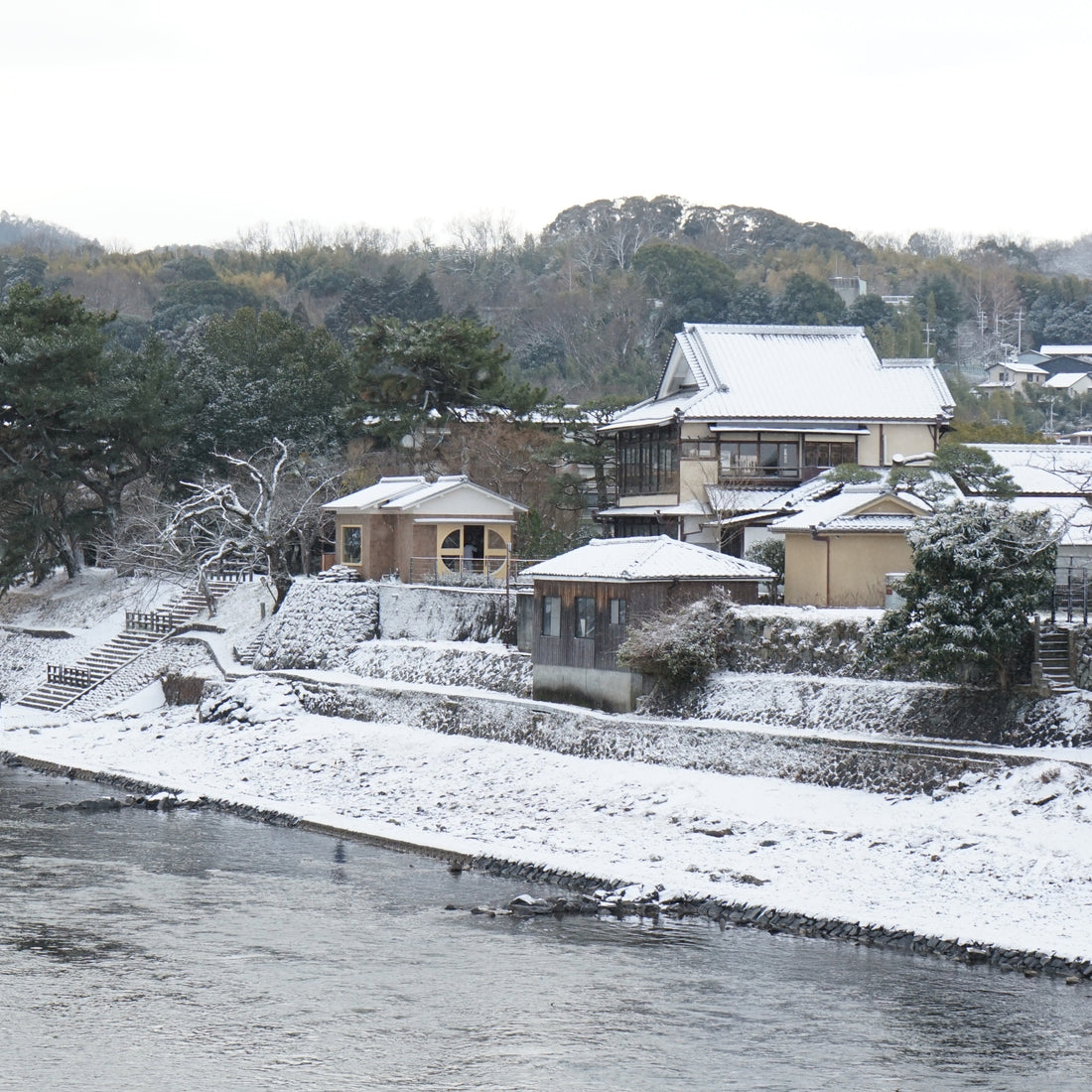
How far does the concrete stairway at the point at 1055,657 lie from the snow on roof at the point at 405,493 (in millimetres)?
20523

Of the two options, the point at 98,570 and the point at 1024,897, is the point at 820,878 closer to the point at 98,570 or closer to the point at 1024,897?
the point at 1024,897

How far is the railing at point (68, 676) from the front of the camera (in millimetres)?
43625

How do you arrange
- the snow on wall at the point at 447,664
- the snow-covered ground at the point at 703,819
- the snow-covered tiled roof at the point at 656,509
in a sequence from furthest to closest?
the snow-covered tiled roof at the point at 656,509 → the snow on wall at the point at 447,664 → the snow-covered ground at the point at 703,819

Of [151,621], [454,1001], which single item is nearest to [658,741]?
[454,1001]

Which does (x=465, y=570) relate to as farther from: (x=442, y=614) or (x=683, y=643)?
(x=683, y=643)

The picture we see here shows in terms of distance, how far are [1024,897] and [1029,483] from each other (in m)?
17.9

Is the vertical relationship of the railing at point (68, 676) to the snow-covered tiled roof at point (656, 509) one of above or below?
below

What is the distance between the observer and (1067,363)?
91.4 metres

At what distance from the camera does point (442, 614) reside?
38.7 metres

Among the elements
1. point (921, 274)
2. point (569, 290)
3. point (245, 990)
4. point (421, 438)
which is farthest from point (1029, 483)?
point (921, 274)

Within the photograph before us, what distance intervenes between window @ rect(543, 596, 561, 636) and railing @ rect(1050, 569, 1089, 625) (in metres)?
10.1

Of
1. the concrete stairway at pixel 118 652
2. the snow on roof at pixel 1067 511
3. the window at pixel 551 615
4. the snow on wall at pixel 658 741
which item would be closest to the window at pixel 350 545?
the concrete stairway at pixel 118 652

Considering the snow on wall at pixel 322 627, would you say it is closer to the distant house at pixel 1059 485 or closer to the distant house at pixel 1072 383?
the distant house at pixel 1059 485

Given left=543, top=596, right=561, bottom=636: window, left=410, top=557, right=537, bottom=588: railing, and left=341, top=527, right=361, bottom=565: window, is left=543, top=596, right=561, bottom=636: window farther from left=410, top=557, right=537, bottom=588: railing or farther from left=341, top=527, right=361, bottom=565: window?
left=341, top=527, right=361, bottom=565: window
